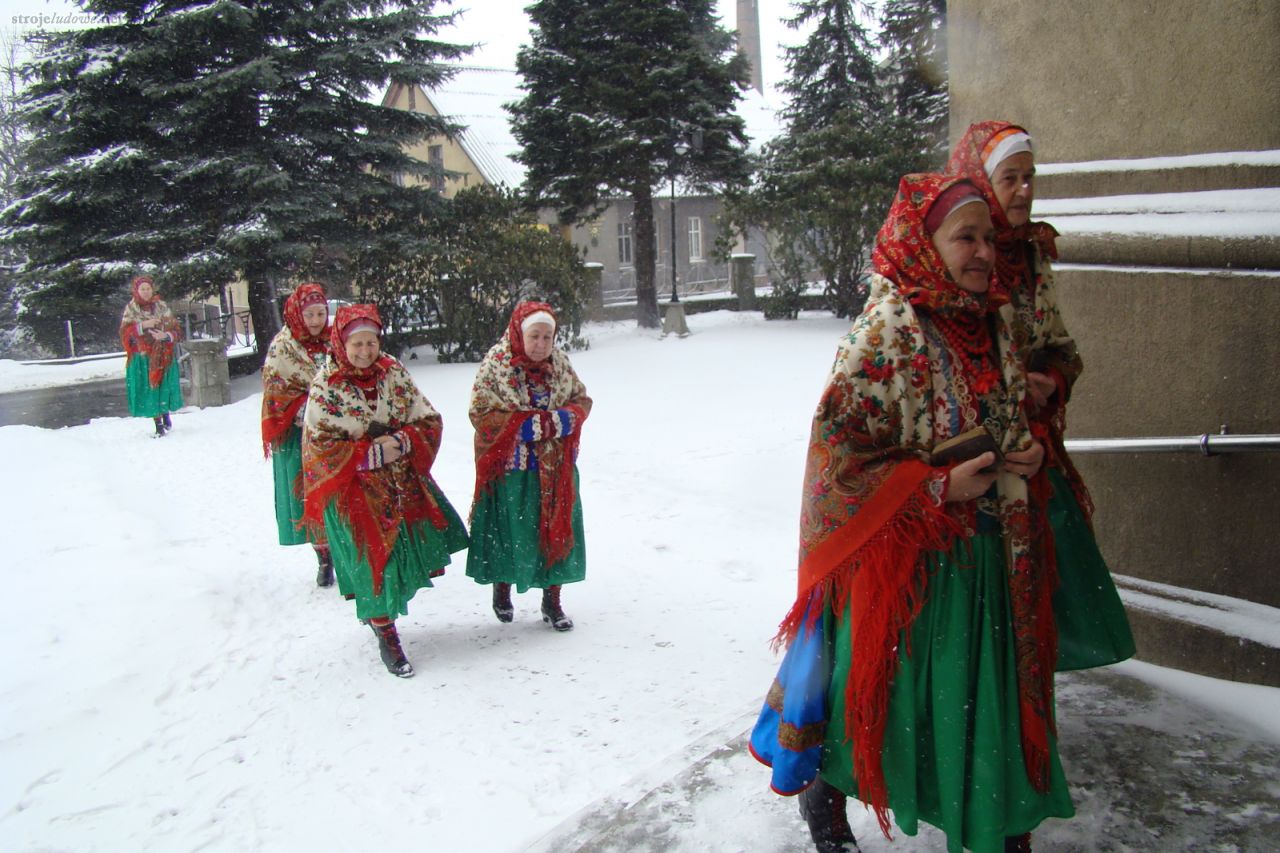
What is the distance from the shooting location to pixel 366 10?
683 inches

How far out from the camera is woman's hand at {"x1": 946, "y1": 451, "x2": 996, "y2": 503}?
246 cm

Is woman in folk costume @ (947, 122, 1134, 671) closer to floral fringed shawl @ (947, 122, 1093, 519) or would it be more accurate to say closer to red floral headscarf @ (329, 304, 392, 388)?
floral fringed shawl @ (947, 122, 1093, 519)

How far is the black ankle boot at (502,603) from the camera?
5.66 meters

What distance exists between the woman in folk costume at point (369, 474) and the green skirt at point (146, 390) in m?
8.91

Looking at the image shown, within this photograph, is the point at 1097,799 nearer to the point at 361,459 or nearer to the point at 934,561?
the point at 934,561

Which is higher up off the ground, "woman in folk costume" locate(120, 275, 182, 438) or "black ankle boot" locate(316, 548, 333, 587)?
"woman in folk costume" locate(120, 275, 182, 438)

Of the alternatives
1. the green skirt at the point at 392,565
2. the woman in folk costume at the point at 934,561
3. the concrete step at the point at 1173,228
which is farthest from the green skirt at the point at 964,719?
the green skirt at the point at 392,565

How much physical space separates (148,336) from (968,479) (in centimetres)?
1261

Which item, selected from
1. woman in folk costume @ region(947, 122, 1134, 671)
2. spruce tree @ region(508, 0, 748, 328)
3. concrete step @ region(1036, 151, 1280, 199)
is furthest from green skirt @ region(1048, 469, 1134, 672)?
spruce tree @ region(508, 0, 748, 328)

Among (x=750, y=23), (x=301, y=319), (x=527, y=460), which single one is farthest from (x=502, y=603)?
(x=750, y=23)

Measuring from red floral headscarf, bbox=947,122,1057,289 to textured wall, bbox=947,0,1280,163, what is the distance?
3.02ft

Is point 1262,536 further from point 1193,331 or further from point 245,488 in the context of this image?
point 245,488

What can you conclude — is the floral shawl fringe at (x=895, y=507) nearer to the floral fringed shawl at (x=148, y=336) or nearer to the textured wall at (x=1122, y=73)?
the textured wall at (x=1122, y=73)

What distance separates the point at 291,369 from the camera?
6.54 meters
